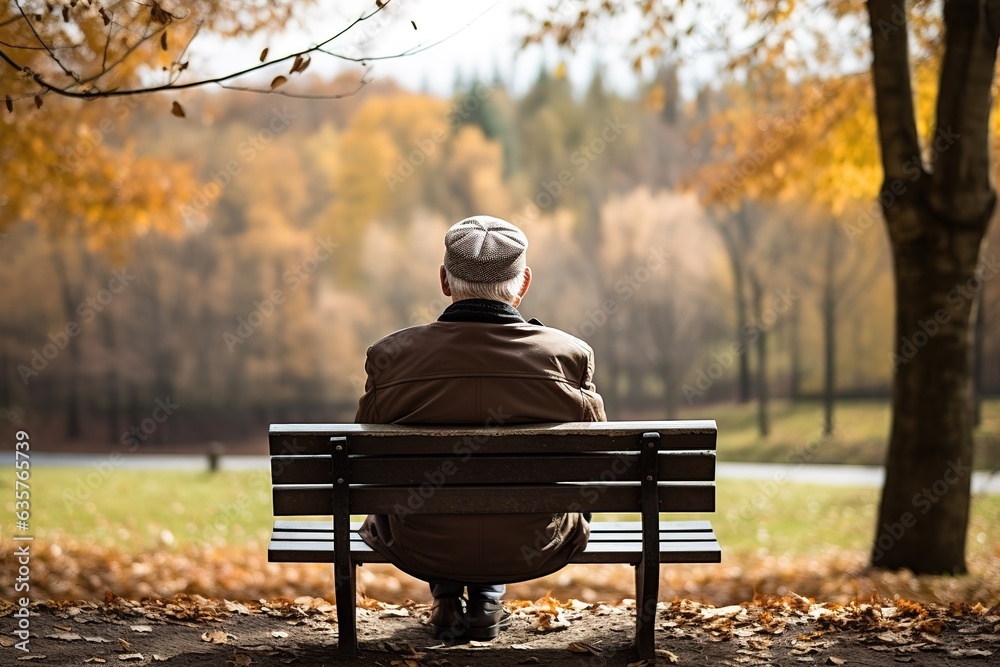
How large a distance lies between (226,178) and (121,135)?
229 inches

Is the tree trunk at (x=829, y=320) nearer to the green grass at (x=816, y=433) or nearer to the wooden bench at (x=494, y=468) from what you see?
the green grass at (x=816, y=433)

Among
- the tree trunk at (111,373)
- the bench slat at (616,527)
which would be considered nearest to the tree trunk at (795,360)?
the tree trunk at (111,373)

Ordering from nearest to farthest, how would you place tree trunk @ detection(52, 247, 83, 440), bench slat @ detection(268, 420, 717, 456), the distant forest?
bench slat @ detection(268, 420, 717, 456), the distant forest, tree trunk @ detection(52, 247, 83, 440)

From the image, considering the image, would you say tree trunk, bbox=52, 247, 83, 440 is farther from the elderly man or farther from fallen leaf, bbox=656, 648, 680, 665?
fallen leaf, bbox=656, 648, 680, 665

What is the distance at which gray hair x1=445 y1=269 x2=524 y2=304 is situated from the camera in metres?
3.85

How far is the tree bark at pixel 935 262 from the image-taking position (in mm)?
6523

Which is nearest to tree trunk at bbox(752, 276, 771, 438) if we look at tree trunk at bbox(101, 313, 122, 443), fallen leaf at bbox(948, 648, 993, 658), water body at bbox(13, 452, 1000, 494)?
water body at bbox(13, 452, 1000, 494)

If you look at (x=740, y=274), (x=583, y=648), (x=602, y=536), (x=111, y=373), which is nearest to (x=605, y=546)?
(x=602, y=536)

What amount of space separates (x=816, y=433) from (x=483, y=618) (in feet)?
80.7

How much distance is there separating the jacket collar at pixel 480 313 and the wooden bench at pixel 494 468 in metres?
0.42

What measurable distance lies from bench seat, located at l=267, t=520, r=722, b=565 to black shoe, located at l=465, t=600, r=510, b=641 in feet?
1.60

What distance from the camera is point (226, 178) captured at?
3500 cm

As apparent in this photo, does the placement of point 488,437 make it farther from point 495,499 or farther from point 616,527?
point 616,527

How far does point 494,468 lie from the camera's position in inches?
144
